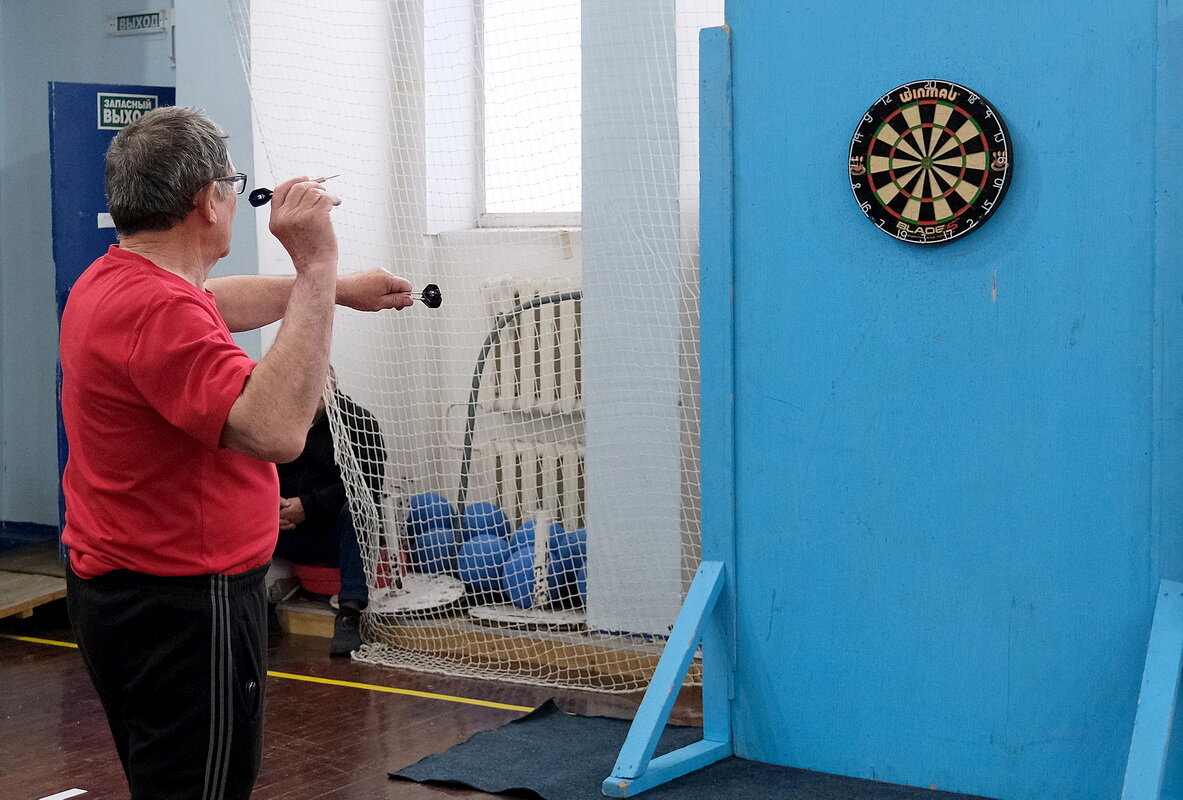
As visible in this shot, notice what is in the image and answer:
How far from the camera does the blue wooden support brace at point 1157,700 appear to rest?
2.56m

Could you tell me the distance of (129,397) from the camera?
168 centimetres

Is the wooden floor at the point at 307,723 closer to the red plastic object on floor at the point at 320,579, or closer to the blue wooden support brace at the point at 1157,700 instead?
the red plastic object on floor at the point at 320,579

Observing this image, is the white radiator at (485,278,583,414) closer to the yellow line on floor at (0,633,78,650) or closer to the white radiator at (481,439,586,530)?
the white radiator at (481,439,586,530)

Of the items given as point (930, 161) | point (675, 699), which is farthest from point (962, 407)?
point (675, 699)

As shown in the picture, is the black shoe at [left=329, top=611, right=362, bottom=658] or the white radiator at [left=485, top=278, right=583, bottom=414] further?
the white radiator at [left=485, top=278, right=583, bottom=414]

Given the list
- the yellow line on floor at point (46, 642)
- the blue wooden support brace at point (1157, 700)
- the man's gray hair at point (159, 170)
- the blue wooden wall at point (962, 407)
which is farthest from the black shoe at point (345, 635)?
the man's gray hair at point (159, 170)

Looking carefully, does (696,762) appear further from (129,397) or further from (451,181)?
(451,181)

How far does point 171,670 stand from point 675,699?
167 cm

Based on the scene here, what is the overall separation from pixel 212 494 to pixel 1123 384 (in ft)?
6.50

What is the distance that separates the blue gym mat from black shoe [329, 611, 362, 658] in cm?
105

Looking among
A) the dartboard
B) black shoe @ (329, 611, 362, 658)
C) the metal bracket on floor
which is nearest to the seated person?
black shoe @ (329, 611, 362, 658)

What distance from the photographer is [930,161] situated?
9.69 feet

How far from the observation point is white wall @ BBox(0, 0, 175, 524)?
6094 millimetres

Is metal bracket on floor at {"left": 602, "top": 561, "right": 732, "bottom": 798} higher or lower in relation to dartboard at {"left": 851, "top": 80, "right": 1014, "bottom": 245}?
lower
